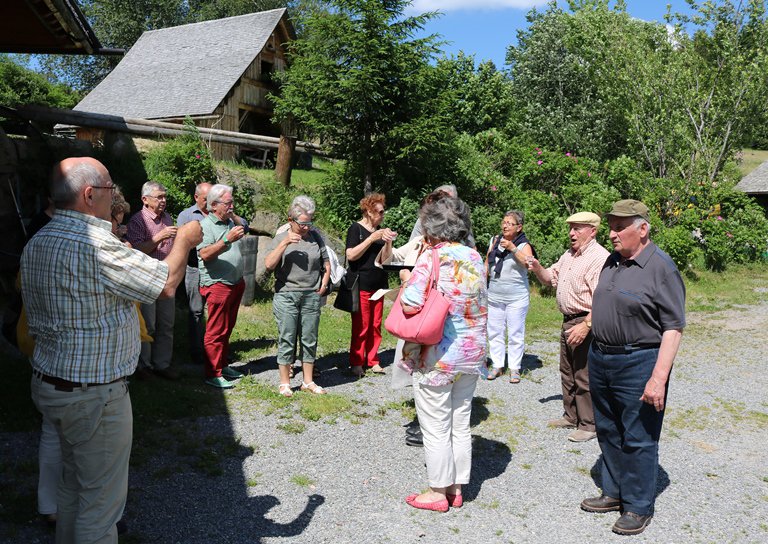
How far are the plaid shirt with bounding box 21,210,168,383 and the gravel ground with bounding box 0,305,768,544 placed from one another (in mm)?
1343

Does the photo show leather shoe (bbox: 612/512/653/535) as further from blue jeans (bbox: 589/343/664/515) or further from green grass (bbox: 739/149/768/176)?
green grass (bbox: 739/149/768/176)

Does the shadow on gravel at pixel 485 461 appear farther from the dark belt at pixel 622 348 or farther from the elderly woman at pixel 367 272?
the elderly woman at pixel 367 272

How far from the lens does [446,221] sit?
13.0 feet

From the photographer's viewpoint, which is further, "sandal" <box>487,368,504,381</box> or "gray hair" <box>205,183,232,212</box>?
"sandal" <box>487,368,504,381</box>

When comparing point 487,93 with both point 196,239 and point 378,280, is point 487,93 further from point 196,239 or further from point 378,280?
point 196,239

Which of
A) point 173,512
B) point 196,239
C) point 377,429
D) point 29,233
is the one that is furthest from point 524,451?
point 29,233

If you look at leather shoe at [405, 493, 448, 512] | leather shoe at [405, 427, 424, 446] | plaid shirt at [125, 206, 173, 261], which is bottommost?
leather shoe at [405, 427, 424, 446]

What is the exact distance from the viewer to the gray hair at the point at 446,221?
13.0 ft

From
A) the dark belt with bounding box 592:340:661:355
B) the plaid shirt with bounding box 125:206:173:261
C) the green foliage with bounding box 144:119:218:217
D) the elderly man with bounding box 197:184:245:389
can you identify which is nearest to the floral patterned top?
the dark belt with bounding box 592:340:661:355

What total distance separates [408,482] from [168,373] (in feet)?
9.63

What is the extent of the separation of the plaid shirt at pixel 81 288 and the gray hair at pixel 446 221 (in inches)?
70.2

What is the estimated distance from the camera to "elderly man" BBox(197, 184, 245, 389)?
5.91 metres

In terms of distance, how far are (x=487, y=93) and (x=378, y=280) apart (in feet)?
51.5

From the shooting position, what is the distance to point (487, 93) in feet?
68.4
